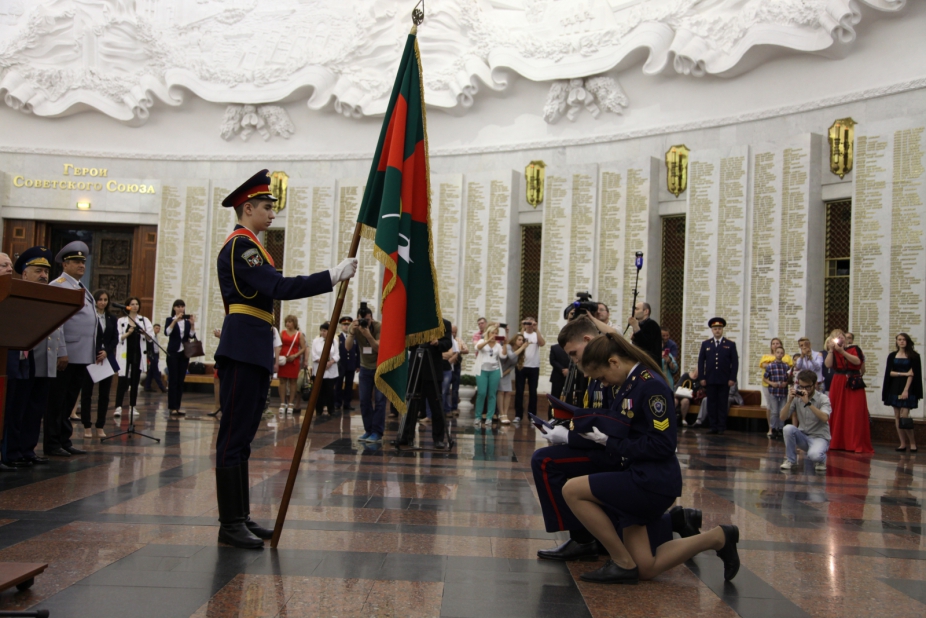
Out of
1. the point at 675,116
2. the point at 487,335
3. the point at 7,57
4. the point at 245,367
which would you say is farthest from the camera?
the point at 7,57

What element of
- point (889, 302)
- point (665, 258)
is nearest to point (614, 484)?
point (889, 302)

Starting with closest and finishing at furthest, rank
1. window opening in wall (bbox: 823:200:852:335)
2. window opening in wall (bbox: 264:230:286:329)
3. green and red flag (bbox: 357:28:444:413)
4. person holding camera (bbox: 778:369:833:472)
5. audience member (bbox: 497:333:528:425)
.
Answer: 1. green and red flag (bbox: 357:28:444:413)
2. person holding camera (bbox: 778:369:833:472)
3. audience member (bbox: 497:333:528:425)
4. window opening in wall (bbox: 823:200:852:335)
5. window opening in wall (bbox: 264:230:286:329)

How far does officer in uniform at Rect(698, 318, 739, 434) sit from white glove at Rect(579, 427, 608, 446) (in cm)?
898

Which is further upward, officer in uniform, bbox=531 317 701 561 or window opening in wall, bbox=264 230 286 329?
window opening in wall, bbox=264 230 286 329

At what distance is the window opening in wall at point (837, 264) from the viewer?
12.6 m

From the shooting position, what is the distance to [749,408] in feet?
41.1

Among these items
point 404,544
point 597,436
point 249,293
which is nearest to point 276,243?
point 249,293

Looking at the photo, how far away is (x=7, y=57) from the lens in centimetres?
1831

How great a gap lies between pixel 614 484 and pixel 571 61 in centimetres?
1309

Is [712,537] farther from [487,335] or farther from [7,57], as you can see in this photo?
[7,57]

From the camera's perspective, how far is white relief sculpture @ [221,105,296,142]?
715 inches

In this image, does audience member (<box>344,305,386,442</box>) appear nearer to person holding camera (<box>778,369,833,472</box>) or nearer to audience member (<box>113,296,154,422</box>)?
audience member (<box>113,296,154,422</box>)

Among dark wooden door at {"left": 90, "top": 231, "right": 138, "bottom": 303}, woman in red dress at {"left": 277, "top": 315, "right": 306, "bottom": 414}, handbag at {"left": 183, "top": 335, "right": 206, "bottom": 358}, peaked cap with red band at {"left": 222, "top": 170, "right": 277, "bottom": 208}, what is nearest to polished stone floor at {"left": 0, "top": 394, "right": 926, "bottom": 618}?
peaked cap with red band at {"left": 222, "top": 170, "right": 277, "bottom": 208}

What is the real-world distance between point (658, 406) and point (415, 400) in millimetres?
4905
